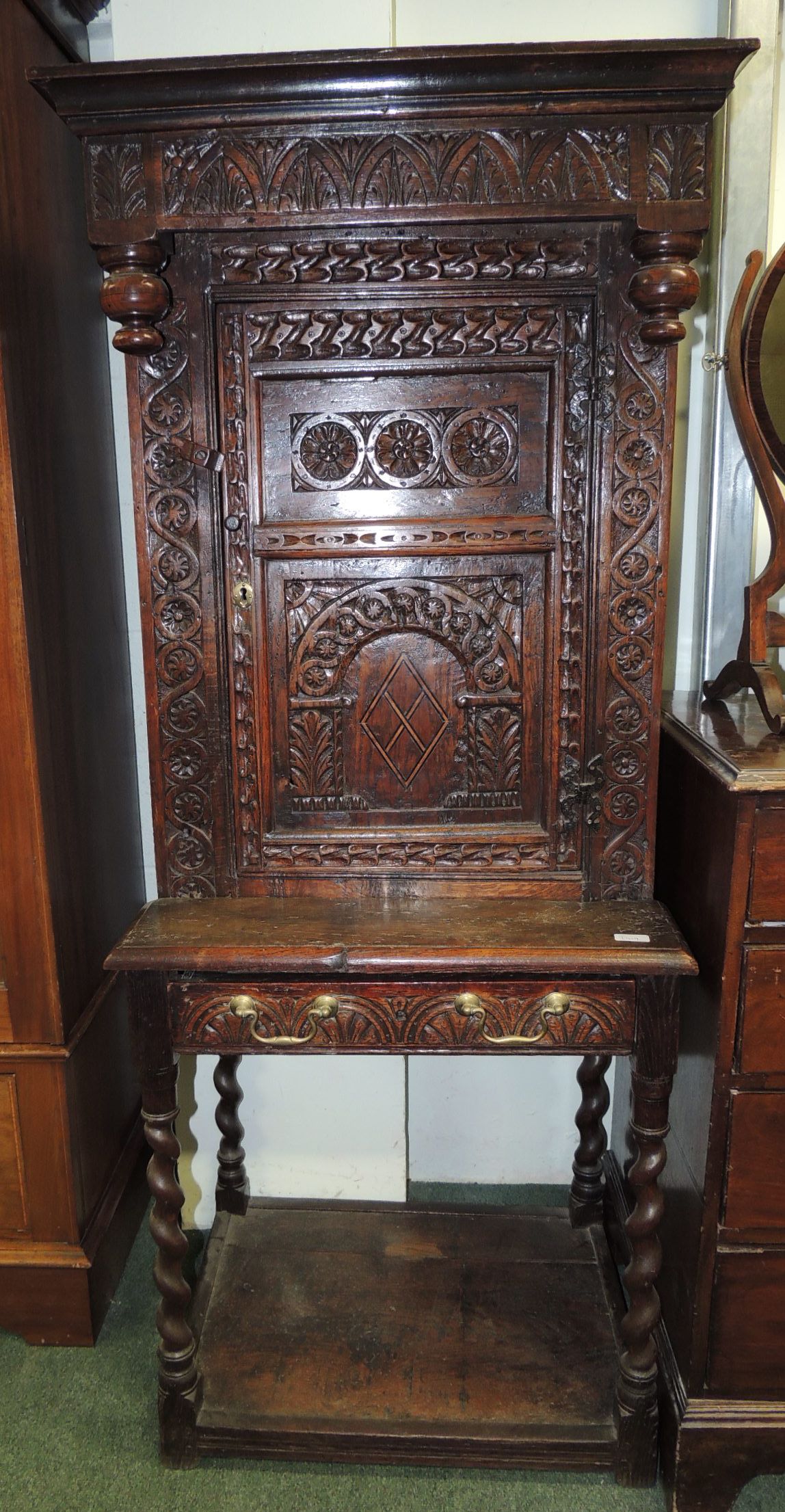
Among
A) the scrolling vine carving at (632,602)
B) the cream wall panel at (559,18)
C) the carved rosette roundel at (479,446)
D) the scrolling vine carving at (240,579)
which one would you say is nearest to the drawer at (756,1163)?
the scrolling vine carving at (632,602)

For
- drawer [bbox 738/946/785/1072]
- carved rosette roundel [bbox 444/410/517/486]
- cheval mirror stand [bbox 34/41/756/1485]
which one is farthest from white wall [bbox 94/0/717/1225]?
drawer [bbox 738/946/785/1072]

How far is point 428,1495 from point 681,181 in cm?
211

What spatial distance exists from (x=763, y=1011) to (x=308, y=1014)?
0.69m

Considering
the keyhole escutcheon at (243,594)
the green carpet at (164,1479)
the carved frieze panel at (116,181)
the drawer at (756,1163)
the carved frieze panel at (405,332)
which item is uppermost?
the carved frieze panel at (116,181)

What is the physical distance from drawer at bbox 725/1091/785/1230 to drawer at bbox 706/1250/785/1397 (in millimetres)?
64

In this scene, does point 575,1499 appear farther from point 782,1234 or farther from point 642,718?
point 642,718

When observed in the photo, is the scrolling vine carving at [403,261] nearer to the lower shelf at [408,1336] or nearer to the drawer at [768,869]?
the drawer at [768,869]

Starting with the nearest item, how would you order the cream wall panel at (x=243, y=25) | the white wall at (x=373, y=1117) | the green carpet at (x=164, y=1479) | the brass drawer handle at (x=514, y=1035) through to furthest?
the brass drawer handle at (x=514, y=1035) → the green carpet at (x=164, y=1479) → the cream wall panel at (x=243, y=25) → the white wall at (x=373, y=1117)

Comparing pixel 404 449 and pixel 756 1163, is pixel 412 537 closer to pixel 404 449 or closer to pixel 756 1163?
pixel 404 449

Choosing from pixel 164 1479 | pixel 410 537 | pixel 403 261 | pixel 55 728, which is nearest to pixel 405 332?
pixel 403 261

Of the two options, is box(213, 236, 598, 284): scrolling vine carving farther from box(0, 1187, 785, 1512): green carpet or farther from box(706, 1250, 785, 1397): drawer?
box(0, 1187, 785, 1512): green carpet

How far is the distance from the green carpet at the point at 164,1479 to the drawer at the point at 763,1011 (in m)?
0.79

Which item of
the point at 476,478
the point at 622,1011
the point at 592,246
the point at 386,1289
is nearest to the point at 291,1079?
the point at 386,1289

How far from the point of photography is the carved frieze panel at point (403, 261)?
145 centimetres
